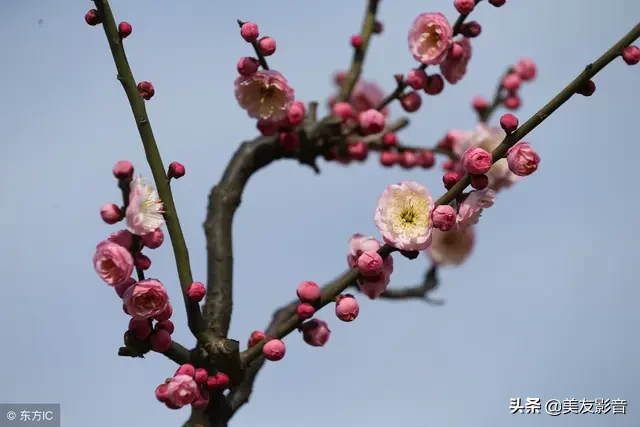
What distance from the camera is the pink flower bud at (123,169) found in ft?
6.56

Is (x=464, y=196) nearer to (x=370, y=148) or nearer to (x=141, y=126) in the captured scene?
(x=141, y=126)

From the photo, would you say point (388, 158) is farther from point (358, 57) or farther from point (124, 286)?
point (124, 286)

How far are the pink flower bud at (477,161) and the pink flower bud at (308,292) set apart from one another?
0.57m

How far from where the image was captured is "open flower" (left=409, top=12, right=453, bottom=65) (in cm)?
294

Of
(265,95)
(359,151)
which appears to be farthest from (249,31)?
(359,151)

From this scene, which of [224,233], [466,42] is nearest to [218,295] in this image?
[224,233]

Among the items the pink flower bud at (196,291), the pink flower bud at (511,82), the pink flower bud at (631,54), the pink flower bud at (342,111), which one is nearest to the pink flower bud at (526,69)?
the pink flower bud at (511,82)

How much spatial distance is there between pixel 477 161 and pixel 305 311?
659 mm

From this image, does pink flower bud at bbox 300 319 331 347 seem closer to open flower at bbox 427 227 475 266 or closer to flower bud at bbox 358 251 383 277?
flower bud at bbox 358 251 383 277

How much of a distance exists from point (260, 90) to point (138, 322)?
1.00 m

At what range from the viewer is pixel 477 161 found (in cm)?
216

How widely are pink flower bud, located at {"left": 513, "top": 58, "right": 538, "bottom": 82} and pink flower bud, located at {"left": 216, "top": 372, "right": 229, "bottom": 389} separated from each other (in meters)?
2.81

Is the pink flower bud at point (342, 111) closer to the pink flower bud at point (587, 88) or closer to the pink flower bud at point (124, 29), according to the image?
the pink flower bud at point (124, 29)

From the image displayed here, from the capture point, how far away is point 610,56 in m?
2.19
